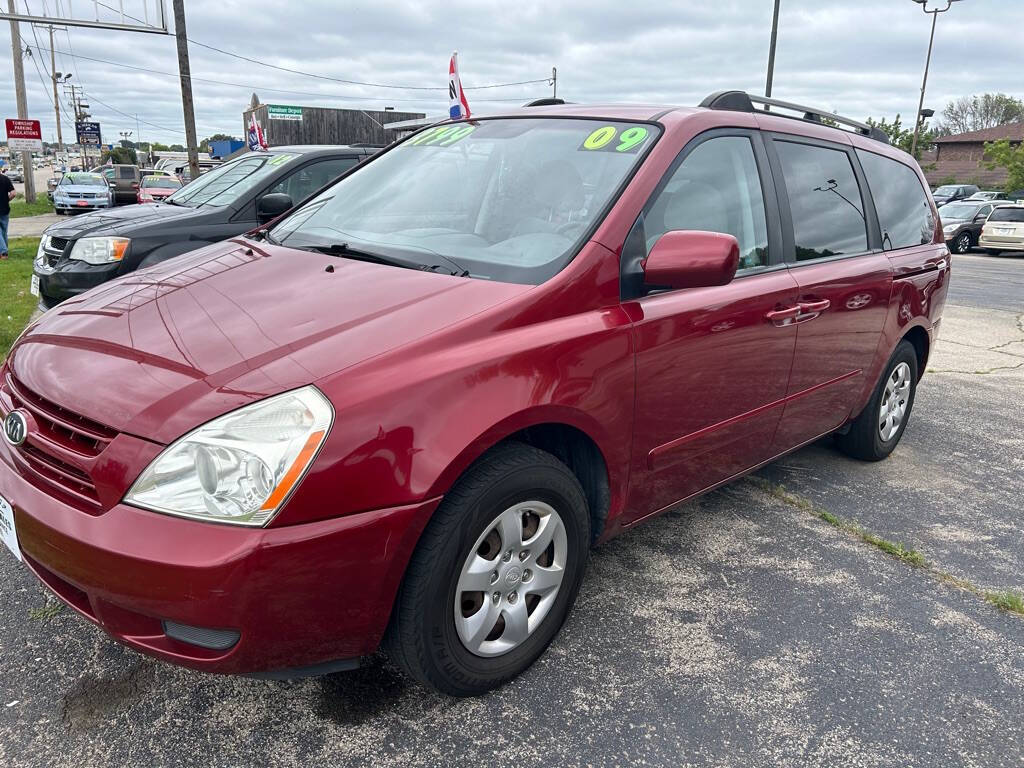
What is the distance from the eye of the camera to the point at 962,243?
22875 mm

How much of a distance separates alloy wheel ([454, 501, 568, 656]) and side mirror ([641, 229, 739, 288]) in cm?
81

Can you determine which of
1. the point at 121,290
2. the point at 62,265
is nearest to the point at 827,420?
the point at 121,290

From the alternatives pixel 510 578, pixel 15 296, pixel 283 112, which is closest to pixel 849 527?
pixel 510 578

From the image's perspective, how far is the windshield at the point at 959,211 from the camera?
22.9 metres

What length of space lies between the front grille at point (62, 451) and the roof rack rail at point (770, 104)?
2576 mm

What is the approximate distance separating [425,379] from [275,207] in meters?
3.04

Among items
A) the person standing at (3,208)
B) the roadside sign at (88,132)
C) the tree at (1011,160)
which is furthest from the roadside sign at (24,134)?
the roadside sign at (88,132)

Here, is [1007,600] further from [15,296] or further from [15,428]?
[15,296]

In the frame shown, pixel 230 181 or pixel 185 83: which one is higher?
pixel 185 83

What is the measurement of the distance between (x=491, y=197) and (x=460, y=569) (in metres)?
1.39

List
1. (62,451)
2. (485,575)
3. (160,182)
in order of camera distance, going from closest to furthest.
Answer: (62,451)
(485,575)
(160,182)

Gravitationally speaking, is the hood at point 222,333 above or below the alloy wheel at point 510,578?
above

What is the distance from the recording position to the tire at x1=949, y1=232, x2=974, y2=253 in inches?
891

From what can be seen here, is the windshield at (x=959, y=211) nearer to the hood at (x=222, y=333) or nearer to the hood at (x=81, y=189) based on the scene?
the hood at (x=222, y=333)
